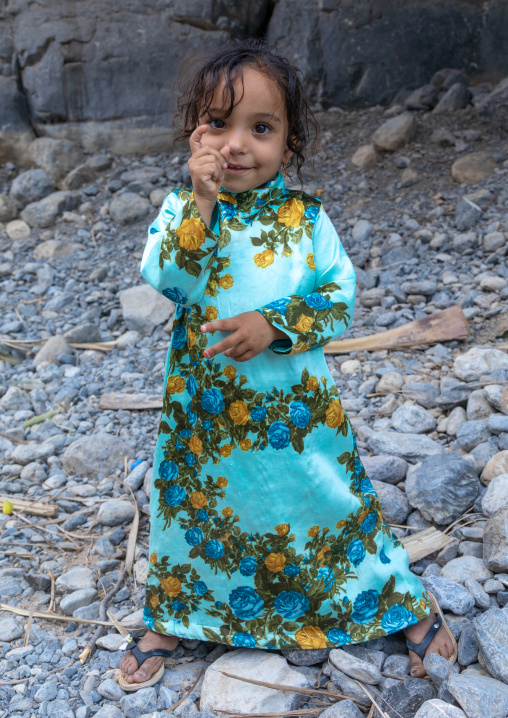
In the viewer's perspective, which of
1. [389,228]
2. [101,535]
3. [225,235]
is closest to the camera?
[225,235]

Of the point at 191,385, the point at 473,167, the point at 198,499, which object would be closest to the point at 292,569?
the point at 198,499

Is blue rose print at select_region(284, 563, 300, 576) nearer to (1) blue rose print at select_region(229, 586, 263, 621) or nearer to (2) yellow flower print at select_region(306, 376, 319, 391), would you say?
(1) blue rose print at select_region(229, 586, 263, 621)

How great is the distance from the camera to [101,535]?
2.26 metres

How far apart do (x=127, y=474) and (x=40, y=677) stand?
928mm

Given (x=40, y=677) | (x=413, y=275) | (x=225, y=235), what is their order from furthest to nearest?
(x=413, y=275)
(x=40, y=677)
(x=225, y=235)

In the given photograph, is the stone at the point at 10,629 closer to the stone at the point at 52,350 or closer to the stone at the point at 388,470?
the stone at the point at 388,470

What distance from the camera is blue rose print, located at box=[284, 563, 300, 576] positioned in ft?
4.99

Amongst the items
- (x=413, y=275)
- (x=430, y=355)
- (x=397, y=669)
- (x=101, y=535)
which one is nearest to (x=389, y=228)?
(x=413, y=275)

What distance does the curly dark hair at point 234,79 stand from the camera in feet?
4.31

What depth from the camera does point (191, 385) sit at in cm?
150

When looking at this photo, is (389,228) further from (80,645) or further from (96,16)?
(80,645)

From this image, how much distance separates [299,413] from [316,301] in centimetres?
25

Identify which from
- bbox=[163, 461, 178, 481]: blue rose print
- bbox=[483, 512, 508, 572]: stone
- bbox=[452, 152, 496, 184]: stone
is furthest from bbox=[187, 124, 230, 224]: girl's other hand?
bbox=[452, 152, 496, 184]: stone

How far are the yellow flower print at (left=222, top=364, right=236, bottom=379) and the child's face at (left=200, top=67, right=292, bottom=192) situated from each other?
0.37 meters
